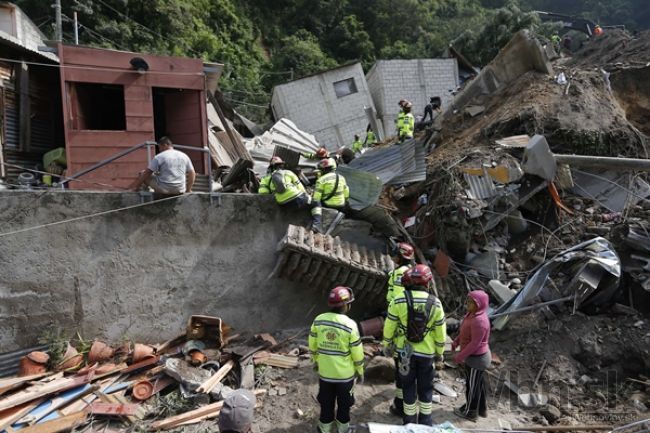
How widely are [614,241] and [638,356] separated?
75.9 inches

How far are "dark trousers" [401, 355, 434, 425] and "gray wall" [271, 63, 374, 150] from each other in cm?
1741

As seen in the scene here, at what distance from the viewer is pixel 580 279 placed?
7078mm

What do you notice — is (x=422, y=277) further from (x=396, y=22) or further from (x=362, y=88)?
(x=396, y=22)

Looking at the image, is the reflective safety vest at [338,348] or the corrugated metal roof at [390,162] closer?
the reflective safety vest at [338,348]

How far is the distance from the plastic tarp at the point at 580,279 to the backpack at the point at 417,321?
2536 mm

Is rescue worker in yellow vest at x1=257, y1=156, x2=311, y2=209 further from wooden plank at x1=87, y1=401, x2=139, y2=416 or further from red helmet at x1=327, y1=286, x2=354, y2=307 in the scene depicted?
wooden plank at x1=87, y1=401, x2=139, y2=416

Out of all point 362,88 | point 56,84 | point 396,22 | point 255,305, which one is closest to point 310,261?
point 255,305

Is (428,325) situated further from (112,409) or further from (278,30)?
(278,30)

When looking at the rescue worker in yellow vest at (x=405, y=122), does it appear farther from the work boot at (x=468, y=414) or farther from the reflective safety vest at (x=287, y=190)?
the work boot at (x=468, y=414)

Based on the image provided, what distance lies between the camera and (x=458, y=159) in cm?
941

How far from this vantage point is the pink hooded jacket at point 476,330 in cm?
545

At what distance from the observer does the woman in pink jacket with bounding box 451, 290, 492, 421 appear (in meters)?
5.46

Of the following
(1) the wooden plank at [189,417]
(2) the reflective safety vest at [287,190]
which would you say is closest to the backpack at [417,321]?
(1) the wooden plank at [189,417]

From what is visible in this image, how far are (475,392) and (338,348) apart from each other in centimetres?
199
